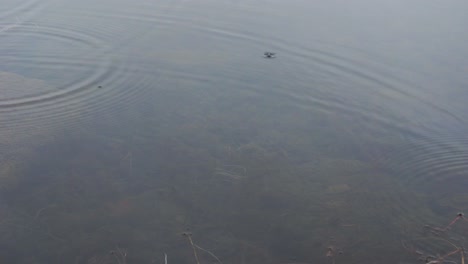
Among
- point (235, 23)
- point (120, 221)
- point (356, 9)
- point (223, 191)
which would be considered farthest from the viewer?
point (356, 9)

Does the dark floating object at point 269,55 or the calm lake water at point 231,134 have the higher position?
the dark floating object at point 269,55

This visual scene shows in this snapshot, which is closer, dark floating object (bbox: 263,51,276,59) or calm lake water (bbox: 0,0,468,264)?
calm lake water (bbox: 0,0,468,264)

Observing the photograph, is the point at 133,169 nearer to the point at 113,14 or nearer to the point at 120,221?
the point at 120,221

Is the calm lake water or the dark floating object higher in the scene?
the dark floating object

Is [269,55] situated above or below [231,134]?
above

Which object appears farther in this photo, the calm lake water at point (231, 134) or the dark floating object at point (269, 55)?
the dark floating object at point (269, 55)

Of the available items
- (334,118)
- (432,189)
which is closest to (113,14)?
(334,118)

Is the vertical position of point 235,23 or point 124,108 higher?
point 235,23

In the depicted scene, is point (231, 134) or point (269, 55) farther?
point (269, 55)
